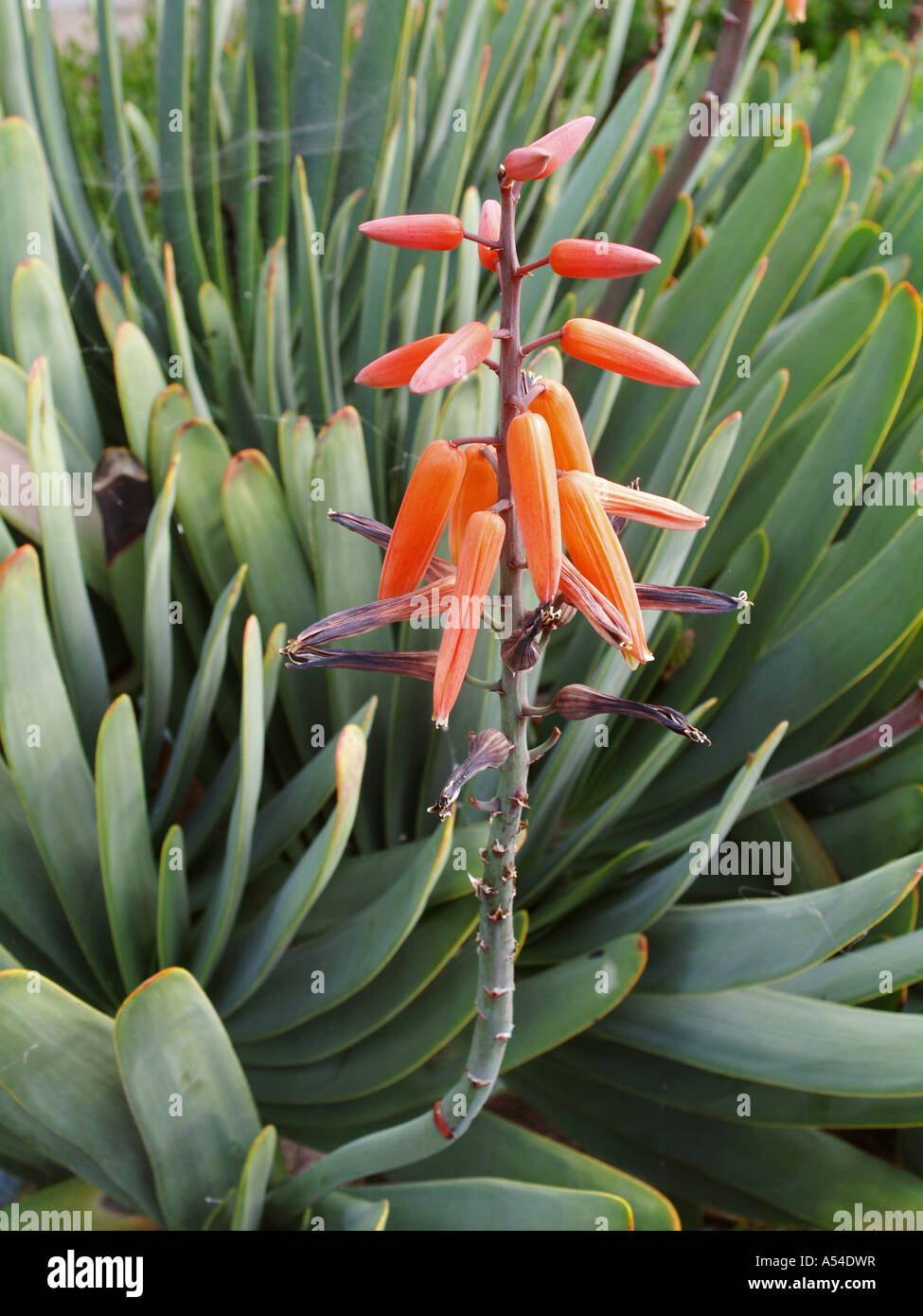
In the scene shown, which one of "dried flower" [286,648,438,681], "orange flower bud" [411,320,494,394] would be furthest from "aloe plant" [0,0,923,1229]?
"orange flower bud" [411,320,494,394]

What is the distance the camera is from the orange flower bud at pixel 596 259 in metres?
0.38

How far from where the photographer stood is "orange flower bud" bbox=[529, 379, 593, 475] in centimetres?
39

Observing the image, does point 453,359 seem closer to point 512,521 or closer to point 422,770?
point 512,521

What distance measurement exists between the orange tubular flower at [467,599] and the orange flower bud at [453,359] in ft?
0.16

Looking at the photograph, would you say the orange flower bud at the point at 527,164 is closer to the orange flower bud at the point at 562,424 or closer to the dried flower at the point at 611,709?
the orange flower bud at the point at 562,424

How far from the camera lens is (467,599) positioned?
370 millimetres

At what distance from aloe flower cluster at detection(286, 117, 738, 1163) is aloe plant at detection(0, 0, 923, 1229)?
17 centimetres

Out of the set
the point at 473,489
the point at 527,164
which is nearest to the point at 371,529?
the point at 473,489

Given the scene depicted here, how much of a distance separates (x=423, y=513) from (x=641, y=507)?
88 mm

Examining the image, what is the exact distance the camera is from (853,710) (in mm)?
930

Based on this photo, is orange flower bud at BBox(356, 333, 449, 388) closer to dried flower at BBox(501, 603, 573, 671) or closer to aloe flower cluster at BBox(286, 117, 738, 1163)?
aloe flower cluster at BBox(286, 117, 738, 1163)
